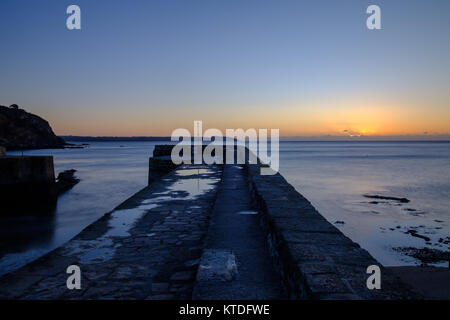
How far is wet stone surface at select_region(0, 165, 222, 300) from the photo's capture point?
280 centimetres

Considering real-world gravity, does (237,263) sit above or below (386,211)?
above

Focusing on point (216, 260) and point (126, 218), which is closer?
point (216, 260)

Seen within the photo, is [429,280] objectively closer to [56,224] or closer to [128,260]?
[128,260]

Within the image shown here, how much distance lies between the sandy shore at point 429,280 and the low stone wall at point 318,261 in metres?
4.53

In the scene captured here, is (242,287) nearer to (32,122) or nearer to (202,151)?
(202,151)

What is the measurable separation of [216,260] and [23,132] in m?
92.8

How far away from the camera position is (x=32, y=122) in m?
86.8

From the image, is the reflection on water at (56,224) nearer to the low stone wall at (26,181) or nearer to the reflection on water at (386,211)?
the low stone wall at (26,181)

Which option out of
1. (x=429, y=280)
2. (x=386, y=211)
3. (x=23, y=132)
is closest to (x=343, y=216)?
(x=386, y=211)

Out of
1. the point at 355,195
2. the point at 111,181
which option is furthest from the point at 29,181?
the point at 355,195

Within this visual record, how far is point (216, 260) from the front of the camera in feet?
9.58

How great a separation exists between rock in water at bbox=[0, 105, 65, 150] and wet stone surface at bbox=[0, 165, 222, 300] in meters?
78.5

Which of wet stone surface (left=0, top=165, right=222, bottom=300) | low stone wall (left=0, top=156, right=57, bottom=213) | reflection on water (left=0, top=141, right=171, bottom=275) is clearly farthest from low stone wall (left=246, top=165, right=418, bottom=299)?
low stone wall (left=0, top=156, right=57, bottom=213)
